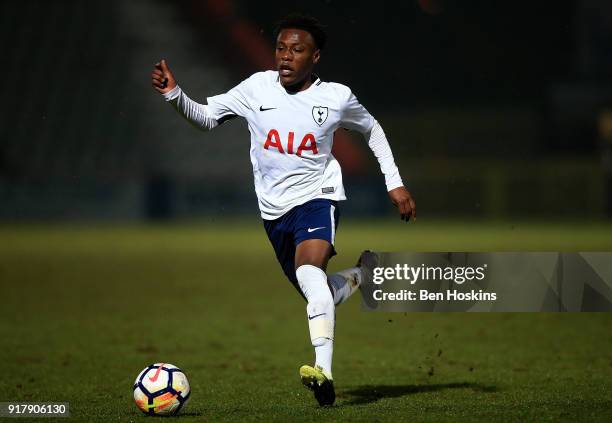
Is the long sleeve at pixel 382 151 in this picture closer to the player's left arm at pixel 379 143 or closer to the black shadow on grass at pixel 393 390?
the player's left arm at pixel 379 143

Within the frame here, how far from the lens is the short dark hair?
20.3ft

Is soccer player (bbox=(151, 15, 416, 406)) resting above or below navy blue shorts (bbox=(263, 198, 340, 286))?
above

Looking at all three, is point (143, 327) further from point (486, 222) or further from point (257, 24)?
point (257, 24)

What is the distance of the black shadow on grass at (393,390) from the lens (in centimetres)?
646

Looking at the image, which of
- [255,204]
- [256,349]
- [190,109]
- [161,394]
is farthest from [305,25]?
[255,204]

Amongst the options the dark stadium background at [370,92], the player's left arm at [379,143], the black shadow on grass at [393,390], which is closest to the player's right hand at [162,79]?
the player's left arm at [379,143]

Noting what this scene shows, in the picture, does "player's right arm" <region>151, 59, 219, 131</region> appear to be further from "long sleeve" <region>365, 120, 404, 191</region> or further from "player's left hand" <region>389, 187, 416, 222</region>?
"player's left hand" <region>389, 187, 416, 222</region>

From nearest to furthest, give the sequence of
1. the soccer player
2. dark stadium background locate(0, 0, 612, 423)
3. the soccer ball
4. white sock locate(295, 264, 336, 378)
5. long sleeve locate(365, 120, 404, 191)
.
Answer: the soccer ball, white sock locate(295, 264, 336, 378), the soccer player, long sleeve locate(365, 120, 404, 191), dark stadium background locate(0, 0, 612, 423)

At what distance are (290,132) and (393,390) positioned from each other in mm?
1924

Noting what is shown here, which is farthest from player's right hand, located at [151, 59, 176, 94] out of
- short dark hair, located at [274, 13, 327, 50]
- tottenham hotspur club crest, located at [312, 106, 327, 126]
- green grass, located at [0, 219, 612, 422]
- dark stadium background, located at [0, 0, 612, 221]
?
dark stadium background, located at [0, 0, 612, 221]

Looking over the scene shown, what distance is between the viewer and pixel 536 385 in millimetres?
6910

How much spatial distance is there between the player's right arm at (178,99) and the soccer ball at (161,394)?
1631mm

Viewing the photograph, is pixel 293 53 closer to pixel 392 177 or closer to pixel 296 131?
pixel 296 131

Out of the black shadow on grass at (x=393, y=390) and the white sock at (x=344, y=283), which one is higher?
the white sock at (x=344, y=283)
